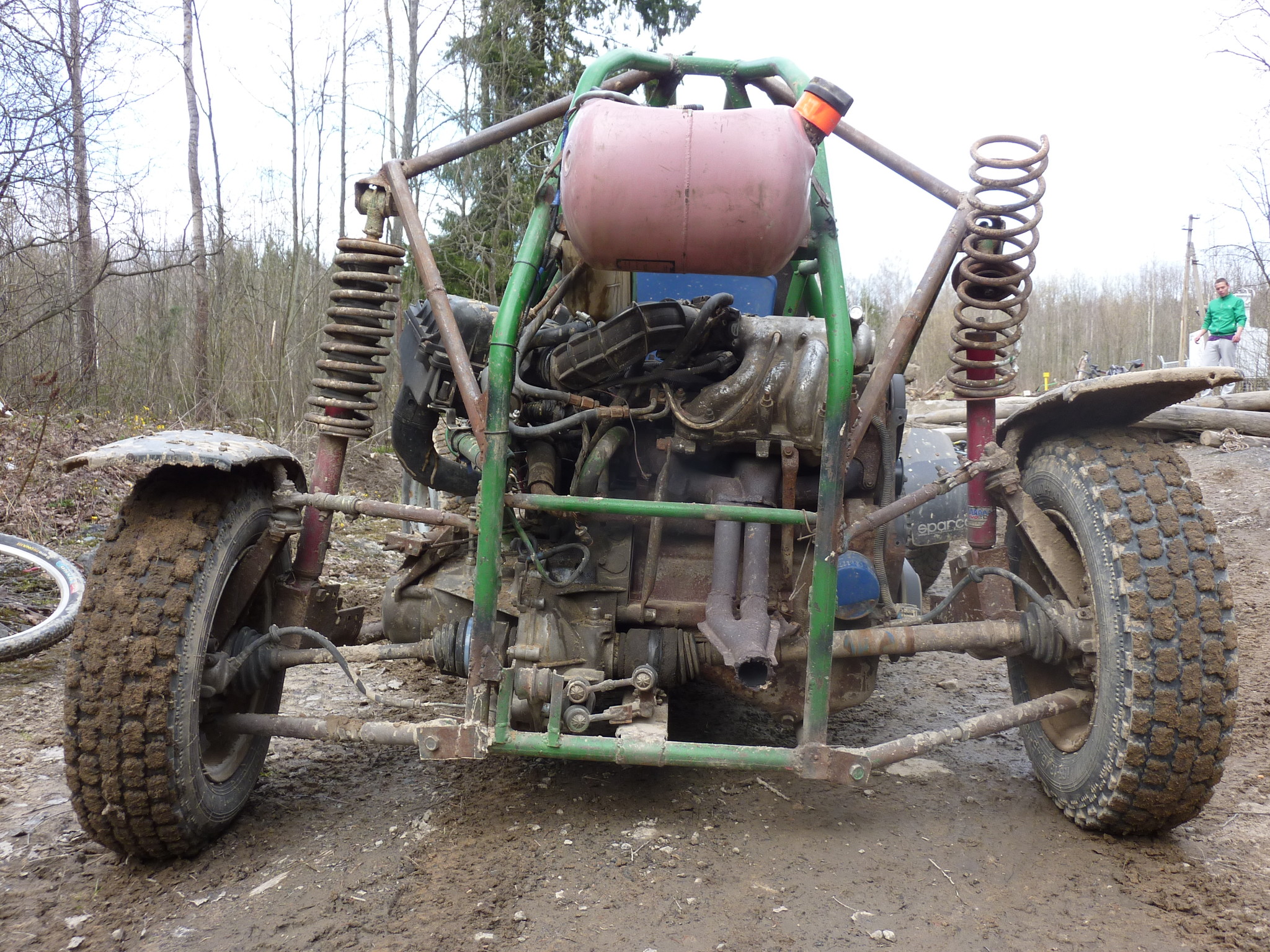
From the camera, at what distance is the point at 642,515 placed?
2.27 metres

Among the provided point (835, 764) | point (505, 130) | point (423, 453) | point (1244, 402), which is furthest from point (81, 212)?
point (1244, 402)

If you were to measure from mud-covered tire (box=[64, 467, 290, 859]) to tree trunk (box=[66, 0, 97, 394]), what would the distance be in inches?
242

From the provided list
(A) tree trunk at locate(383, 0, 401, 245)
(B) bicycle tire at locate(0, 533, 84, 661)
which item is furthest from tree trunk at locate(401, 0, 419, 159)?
(B) bicycle tire at locate(0, 533, 84, 661)

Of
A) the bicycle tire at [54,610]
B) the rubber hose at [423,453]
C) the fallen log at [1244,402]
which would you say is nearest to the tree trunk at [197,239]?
the bicycle tire at [54,610]

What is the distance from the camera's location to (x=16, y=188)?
711cm

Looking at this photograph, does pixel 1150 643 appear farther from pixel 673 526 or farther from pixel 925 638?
pixel 673 526

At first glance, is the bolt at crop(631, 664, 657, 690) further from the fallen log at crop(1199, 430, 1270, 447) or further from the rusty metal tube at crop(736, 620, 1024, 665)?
the fallen log at crop(1199, 430, 1270, 447)

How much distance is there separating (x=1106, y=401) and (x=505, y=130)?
6.22ft

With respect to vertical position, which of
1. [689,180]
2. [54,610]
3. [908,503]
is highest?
[689,180]

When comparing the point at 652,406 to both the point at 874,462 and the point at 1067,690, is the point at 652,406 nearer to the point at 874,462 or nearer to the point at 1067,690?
the point at 874,462

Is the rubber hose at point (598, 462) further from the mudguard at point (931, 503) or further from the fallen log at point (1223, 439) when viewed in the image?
the fallen log at point (1223, 439)

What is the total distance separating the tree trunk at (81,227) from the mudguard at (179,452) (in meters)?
A: 6.00

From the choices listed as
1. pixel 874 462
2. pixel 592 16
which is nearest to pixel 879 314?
pixel 592 16

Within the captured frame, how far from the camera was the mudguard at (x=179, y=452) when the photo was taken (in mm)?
2141
